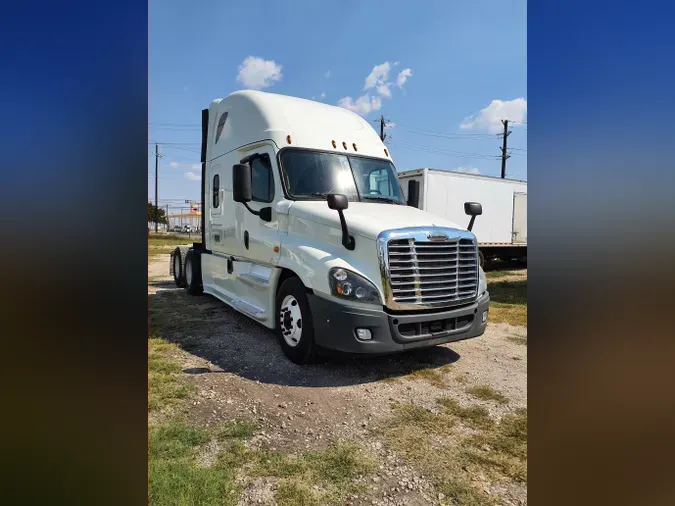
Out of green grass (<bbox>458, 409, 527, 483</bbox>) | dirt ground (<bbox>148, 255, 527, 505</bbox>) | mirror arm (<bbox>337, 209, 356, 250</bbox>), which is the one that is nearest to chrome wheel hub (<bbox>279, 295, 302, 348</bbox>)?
dirt ground (<bbox>148, 255, 527, 505</bbox>)

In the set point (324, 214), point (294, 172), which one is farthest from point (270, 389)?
point (294, 172)

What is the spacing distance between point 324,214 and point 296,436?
2450 mm

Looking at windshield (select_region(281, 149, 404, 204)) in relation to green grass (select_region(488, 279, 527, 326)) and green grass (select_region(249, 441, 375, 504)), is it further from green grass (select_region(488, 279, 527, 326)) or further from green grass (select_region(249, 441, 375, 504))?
green grass (select_region(249, 441, 375, 504))

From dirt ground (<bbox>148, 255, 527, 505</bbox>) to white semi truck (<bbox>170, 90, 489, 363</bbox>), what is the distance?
0.37 metres

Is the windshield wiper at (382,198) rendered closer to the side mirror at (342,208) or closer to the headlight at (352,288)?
the side mirror at (342,208)

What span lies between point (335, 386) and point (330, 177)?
2.66 metres

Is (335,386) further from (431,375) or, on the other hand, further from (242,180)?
(242,180)

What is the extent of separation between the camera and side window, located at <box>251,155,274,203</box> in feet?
17.6

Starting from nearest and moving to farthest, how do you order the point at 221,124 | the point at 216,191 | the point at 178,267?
1. the point at 221,124
2. the point at 216,191
3. the point at 178,267

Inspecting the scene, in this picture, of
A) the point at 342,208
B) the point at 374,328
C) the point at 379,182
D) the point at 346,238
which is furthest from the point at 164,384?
the point at 379,182

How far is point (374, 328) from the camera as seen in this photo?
13.1 feet

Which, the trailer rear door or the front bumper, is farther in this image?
the trailer rear door
